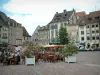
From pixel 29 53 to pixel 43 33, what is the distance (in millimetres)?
68428

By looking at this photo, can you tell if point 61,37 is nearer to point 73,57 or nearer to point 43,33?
point 43,33

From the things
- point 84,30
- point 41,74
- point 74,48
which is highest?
point 84,30

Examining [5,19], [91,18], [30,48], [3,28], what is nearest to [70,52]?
[30,48]

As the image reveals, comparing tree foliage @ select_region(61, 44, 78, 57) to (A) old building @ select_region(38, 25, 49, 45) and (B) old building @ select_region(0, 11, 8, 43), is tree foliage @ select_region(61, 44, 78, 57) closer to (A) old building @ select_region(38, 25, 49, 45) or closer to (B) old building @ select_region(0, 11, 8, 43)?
(B) old building @ select_region(0, 11, 8, 43)

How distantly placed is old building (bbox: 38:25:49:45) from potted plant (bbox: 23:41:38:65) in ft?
213

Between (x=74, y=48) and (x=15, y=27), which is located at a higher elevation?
(x=15, y=27)

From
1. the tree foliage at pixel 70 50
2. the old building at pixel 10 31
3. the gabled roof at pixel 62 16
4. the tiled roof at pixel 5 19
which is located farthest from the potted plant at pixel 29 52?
the gabled roof at pixel 62 16

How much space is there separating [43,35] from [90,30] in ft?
76.1

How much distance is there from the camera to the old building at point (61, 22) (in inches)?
3055

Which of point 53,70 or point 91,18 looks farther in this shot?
point 91,18

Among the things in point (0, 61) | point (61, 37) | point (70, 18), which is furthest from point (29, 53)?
point (70, 18)

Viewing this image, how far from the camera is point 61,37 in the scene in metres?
65.2

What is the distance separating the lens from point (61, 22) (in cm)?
8050

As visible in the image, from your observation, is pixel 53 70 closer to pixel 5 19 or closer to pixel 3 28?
pixel 3 28
